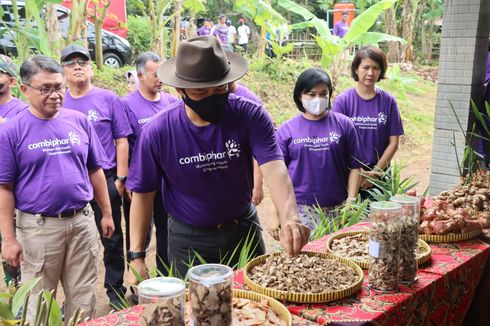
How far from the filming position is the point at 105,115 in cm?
410

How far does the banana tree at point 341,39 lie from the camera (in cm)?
740

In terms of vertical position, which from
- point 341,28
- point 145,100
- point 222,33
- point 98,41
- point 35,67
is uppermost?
point 341,28

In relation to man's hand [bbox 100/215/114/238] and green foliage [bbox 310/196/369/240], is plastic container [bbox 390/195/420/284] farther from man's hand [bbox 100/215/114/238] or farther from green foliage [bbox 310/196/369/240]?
man's hand [bbox 100/215/114/238]

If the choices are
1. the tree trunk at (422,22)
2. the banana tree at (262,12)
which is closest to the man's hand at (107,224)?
the banana tree at (262,12)

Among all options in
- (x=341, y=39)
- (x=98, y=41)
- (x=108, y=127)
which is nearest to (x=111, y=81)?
(x=98, y=41)

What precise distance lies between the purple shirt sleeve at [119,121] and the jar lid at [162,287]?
2.93m

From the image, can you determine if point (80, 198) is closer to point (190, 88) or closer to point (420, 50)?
point (190, 88)

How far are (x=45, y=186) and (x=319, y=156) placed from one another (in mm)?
1733

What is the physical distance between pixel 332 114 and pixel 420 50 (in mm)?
18938

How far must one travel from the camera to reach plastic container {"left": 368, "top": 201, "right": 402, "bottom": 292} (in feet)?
6.08

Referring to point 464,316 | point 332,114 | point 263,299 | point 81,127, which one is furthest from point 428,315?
point 81,127

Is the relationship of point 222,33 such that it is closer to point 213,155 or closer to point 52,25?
point 52,25

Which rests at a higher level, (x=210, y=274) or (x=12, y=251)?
(x=210, y=274)

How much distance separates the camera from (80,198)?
10.8 ft
